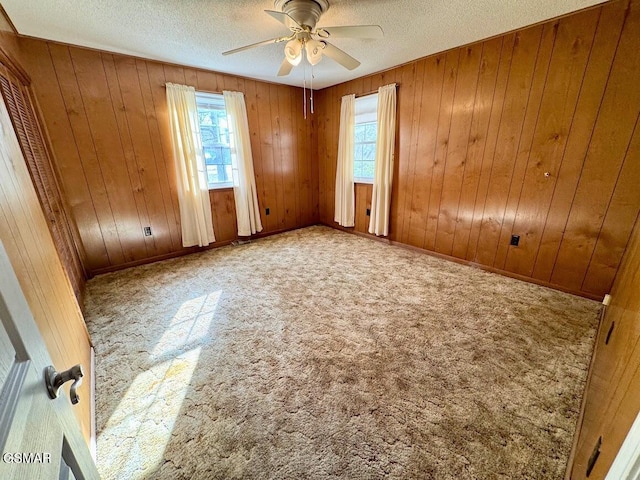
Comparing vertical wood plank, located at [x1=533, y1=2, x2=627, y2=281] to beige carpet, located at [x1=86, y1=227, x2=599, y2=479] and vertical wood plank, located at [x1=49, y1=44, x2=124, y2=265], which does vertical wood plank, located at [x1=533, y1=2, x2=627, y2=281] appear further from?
vertical wood plank, located at [x1=49, y1=44, x2=124, y2=265]

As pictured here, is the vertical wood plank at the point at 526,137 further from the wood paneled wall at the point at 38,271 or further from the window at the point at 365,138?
the wood paneled wall at the point at 38,271

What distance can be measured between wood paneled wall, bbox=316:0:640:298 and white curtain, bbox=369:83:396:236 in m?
0.12

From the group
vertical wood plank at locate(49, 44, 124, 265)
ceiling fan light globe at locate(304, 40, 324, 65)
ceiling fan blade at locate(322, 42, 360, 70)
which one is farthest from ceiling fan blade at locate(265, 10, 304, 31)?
vertical wood plank at locate(49, 44, 124, 265)

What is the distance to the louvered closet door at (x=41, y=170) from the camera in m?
1.83

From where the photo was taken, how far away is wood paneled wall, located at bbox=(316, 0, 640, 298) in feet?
6.83

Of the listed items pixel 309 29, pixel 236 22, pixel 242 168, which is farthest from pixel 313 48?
pixel 242 168

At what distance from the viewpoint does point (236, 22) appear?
218cm

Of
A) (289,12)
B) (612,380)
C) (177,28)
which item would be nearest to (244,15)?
(289,12)

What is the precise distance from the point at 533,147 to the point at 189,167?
370cm

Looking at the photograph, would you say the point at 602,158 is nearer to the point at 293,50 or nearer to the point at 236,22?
the point at 293,50

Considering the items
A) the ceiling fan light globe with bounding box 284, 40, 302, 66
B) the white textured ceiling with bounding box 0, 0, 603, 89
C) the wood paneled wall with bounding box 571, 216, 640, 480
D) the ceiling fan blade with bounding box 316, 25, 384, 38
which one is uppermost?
the white textured ceiling with bounding box 0, 0, 603, 89

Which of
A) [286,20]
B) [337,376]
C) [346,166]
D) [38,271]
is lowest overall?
[337,376]

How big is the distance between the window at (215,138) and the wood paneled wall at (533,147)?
2.20 m

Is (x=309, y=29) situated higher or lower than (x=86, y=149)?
higher
